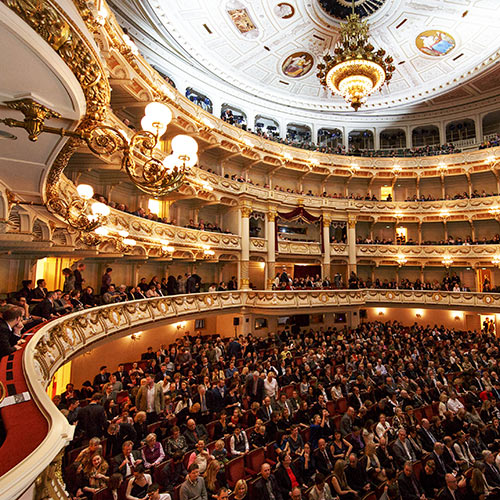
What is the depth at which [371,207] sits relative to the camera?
76.0 ft

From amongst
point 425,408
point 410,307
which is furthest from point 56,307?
point 410,307

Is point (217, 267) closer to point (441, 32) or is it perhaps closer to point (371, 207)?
point (371, 207)

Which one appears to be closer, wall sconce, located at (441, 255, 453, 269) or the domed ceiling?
the domed ceiling

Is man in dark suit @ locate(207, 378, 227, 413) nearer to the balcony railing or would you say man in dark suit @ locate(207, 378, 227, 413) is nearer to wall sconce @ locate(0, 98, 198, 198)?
the balcony railing

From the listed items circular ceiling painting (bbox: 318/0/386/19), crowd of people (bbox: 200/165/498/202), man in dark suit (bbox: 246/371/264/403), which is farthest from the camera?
crowd of people (bbox: 200/165/498/202)

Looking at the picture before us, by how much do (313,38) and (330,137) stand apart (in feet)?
27.8

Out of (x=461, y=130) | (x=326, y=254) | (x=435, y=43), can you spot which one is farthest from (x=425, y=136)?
(x=326, y=254)

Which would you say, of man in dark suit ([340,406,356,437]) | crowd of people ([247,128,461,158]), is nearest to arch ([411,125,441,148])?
crowd of people ([247,128,461,158])

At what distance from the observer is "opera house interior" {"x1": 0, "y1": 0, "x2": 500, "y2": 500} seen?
3.71 metres

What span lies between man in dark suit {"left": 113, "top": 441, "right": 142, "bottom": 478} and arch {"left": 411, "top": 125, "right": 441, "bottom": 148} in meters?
27.8

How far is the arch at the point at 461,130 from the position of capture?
24.1 m

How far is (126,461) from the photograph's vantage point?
15.9 ft

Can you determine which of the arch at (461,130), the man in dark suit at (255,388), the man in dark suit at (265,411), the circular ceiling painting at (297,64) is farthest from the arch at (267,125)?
the man in dark suit at (265,411)

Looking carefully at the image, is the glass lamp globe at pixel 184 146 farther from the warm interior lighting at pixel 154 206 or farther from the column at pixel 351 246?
the column at pixel 351 246
